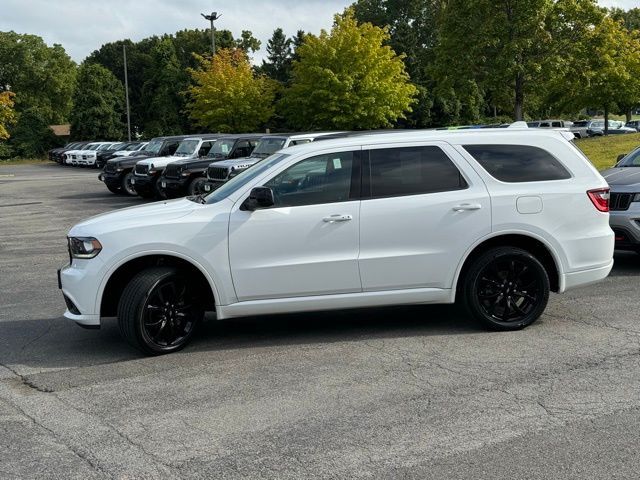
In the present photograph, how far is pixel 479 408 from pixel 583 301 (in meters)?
3.57

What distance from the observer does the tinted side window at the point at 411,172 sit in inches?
260

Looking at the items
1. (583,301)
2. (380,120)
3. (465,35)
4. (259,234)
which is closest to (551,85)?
(465,35)

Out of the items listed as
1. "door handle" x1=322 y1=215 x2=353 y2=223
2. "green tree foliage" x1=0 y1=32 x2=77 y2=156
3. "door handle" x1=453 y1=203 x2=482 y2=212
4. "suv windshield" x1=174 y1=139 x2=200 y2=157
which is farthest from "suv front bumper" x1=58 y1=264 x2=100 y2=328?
"green tree foliage" x1=0 y1=32 x2=77 y2=156

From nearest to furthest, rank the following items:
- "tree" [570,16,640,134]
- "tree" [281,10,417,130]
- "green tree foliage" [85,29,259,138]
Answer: "tree" [570,16,640,134] < "tree" [281,10,417,130] < "green tree foliage" [85,29,259,138]

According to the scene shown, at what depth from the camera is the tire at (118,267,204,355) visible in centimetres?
607

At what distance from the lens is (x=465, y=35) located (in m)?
36.4

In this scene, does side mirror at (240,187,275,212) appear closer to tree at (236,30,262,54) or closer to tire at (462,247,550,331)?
tire at (462,247,550,331)

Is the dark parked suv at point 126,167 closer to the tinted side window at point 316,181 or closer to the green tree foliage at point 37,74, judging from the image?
the tinted side window at point 316,181

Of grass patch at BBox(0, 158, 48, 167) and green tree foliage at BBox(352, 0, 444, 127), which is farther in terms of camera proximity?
grass patch at BBox(0, 158, 48, 167)

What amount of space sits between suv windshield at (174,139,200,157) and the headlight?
1603cm

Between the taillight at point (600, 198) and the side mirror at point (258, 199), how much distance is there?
2955mm

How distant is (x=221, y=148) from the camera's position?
20688mm

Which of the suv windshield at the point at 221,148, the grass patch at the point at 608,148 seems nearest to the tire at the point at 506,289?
the suv windshield at the point at 221,148

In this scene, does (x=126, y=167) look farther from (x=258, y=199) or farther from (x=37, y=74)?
(x=37, y=74)
